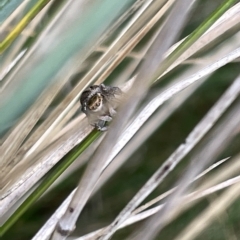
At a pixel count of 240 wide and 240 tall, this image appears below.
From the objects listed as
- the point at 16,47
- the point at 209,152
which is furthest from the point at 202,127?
the point at 16,47

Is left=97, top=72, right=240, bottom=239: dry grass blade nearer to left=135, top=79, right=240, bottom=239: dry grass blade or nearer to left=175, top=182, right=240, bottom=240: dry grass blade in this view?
left=135, top=79, right=240, bottom=239: dry grass blade

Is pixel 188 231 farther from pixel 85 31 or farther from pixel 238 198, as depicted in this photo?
pixel 85 31

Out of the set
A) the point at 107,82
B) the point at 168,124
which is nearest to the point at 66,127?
the point at 107,82

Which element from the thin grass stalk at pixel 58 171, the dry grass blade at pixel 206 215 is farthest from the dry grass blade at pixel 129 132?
the dry grass blade at pixel 206 215

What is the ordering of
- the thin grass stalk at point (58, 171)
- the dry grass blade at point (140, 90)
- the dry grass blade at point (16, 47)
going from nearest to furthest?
1. the dry grass blade at point (140, 90)
2. the thin grass stalk at point (58, 171)
3. the dry grass blade at point (16, 47)

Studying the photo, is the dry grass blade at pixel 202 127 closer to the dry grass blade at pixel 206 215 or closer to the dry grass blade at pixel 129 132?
the dry grass blade at pixel 129 132

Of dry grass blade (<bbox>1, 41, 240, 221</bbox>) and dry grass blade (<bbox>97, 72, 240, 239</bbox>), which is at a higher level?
dry grass blade (<bbox>1, 41, 240, 221</bbox>)

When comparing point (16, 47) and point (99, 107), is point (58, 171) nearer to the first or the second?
point (99, 107)

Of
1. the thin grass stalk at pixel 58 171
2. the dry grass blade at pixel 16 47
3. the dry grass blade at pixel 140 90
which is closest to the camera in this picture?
the dry grass blade at pixel 140 90

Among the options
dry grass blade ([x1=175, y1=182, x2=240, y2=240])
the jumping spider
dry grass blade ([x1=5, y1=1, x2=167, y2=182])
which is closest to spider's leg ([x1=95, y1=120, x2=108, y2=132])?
the jumping spider
